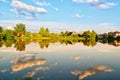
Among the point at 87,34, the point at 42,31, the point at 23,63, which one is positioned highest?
the point at 42,31

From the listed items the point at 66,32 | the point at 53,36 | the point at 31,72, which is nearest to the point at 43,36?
A: the point at 53,36

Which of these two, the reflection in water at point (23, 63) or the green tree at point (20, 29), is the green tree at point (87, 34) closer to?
the green tree at point (20, 29)

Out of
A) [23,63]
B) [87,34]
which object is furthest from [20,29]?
[23,63]

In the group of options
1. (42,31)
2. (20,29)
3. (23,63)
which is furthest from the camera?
(42,31)

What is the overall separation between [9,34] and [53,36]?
3276cm

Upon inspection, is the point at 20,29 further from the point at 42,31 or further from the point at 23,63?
the point at 23,63

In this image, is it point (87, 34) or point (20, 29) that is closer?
point (20, 29)

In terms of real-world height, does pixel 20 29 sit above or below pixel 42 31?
above

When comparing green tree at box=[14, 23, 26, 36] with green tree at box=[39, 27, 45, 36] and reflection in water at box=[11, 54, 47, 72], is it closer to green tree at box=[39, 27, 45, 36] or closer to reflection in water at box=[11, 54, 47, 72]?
green tree at box=[39, 27, 45, 36]

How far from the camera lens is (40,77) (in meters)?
19.8

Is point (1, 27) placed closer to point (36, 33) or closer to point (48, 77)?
point (36, 33)

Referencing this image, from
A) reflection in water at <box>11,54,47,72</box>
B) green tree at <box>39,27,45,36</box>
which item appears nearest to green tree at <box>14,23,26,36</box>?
green tree at <box>39,27,45,36</box>

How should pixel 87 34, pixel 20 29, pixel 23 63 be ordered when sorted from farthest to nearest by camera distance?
pixel 87 34
pixel 20 29
pixel 23 63

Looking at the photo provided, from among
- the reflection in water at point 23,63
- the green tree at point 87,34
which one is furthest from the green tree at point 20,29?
the reflection in water at point 23,63
